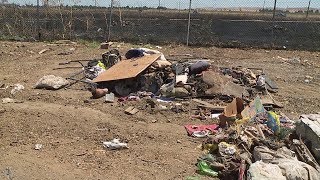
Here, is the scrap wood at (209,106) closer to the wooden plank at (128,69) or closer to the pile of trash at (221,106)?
the pile of trash at (221,106)

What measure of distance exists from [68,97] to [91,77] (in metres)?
1.46

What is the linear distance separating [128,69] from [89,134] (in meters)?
2.84

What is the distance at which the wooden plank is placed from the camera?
8539 millimetres

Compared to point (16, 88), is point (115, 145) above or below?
below

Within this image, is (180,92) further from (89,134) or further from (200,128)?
(89,134)

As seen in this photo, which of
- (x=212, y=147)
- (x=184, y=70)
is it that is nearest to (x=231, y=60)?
(x=184, y=70)

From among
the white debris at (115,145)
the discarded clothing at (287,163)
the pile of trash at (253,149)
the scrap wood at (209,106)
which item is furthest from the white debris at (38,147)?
the scrap wood at (209,106)

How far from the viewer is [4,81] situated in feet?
31.1

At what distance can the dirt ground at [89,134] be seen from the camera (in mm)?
5172

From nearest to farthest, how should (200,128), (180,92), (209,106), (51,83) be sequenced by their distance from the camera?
1. (200,128)
2. (209,106)
3. (180,92)
4. (51,83)

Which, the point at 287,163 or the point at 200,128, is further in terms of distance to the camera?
the point at 200,128

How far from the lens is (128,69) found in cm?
885

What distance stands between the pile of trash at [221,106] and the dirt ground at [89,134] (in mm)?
248

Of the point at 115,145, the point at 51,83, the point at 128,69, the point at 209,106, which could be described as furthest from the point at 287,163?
the point at 51,83
